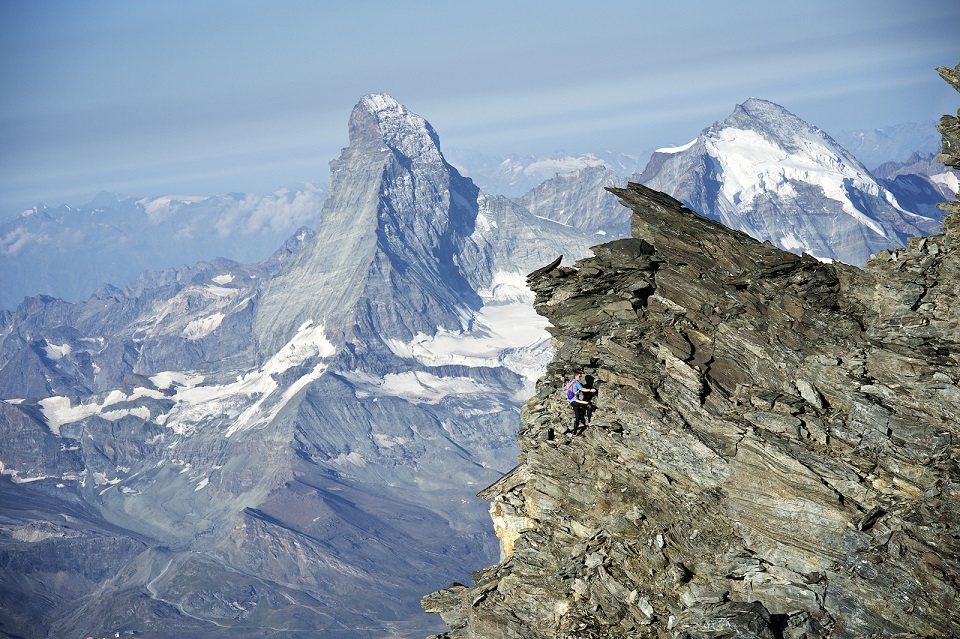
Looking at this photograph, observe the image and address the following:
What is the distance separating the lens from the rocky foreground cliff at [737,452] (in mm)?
35250

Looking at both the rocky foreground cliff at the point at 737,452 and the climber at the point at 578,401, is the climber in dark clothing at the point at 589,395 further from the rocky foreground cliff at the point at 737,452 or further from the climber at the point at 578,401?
the rocky foreground cliff at the point at 737,452

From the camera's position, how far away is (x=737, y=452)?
129 feet

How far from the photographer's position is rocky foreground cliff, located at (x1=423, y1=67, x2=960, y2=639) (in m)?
35.2

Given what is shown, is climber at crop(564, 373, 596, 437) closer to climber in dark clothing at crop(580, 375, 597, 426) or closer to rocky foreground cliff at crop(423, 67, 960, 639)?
climber in dark clothing at crop(580, 375, 597, 426)

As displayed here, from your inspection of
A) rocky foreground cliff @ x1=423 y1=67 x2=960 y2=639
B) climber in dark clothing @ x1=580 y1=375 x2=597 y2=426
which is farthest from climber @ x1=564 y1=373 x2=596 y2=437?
rocky foreground cliff @ x1=423 y1=67 x2=960 y2=639

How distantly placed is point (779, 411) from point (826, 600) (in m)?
8.42

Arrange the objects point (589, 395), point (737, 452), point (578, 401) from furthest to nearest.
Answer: point (589, 395) < point (578, 401) < point (737, 452)

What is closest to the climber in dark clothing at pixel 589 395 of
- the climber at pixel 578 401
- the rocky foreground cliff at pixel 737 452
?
the climber at pixel 578 401

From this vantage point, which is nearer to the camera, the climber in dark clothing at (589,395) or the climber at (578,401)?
the climber at (578,401)

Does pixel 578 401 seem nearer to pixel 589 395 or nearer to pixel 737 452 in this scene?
pixel 589 395

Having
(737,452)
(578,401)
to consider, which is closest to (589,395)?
(578,401)

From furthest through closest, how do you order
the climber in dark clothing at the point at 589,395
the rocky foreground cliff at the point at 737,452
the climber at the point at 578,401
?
the climber in dark clothing at the point at 589,395, the climber at the point at 578,401, the rocky foreground cliff at the point at 737,452

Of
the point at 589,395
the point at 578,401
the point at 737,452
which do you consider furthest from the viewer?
the point at 589,395


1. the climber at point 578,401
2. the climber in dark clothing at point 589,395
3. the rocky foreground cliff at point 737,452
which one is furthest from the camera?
the climber in dark clothing at point 589,395
